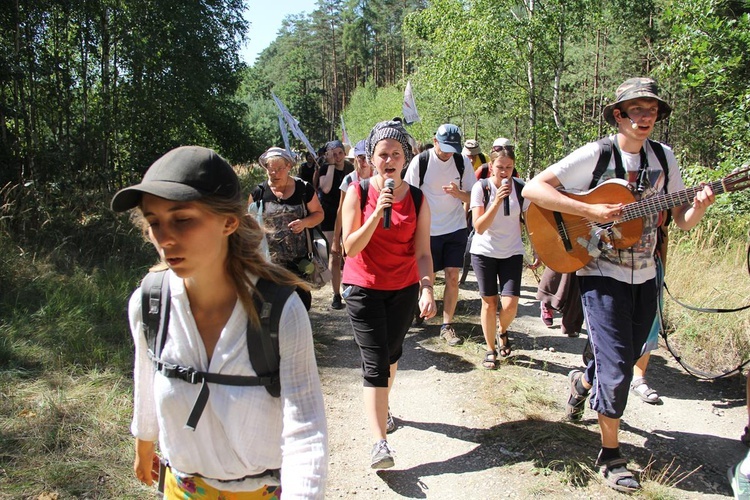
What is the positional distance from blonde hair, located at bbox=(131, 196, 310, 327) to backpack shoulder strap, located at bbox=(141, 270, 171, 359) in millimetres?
69

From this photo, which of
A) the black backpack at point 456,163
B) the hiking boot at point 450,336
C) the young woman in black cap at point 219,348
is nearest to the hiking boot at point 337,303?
the hiking boot at point 450,336

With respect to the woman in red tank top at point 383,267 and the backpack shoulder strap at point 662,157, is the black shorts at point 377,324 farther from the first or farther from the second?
the backpack shoulder strap at point 662,157

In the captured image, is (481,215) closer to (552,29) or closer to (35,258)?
(35,258)

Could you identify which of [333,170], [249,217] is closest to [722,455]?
[249,217]

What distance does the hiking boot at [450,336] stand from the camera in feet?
17.6

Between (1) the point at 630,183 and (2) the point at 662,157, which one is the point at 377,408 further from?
(2) the point at 662,157

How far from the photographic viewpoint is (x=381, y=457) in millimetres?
3191

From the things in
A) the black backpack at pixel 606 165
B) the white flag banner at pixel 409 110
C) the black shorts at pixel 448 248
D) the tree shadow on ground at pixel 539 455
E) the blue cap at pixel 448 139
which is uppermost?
the white flag banner at pixel 409 110

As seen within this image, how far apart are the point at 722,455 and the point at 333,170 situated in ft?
17.2

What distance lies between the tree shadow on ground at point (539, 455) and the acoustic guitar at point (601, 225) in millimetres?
1134

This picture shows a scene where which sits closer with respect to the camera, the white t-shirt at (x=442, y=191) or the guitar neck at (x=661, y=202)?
the guitar neck at (x=661, y=202)

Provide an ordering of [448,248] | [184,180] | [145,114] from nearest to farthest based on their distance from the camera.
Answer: [184,180], [448,248], [145,114]

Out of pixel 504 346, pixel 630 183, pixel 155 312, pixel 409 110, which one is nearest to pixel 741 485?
pixel 630 183

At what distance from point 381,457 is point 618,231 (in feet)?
6.26
